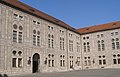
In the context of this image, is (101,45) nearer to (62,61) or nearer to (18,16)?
(62,61)

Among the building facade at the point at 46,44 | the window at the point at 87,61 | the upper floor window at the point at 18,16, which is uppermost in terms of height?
the upper floor window at the point at 18,16

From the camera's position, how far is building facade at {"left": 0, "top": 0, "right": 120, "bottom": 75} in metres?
32.0

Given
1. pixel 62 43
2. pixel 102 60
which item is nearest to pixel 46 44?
pixel 62 43

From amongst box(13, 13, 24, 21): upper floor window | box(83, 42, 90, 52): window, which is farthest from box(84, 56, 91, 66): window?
box(13, 13, 24, 21): upper floor window

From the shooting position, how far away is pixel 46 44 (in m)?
41.3

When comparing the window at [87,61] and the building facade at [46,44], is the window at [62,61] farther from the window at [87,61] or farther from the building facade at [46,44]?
the window at [87,61]

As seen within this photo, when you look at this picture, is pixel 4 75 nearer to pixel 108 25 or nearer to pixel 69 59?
pixel 69 59

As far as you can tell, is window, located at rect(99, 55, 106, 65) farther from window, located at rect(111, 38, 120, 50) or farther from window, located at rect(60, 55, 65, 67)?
window, located at rect(60, 55, 65, 67)

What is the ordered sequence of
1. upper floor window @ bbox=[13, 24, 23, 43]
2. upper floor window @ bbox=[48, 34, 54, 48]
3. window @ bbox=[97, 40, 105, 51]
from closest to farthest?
1. upper floor window @ bbox=[13, 24, 23, 43]
2. upper floor window @ bbox=[48, 34, 54, 48]
3. window @ bbox=[97, 40, 105, 51]

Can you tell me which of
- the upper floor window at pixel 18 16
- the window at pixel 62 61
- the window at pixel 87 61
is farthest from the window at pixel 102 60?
the upper floor window at pixel 18 16

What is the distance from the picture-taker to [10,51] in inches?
1251

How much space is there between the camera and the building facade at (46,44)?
32.0m

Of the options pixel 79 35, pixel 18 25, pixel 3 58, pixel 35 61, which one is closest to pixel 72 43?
pixel 79 35

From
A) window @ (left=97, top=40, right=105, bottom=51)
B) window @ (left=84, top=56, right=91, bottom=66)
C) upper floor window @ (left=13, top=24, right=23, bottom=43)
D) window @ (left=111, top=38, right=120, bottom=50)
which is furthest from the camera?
window @ (left=84, top=56, right=91, bottom=66)
